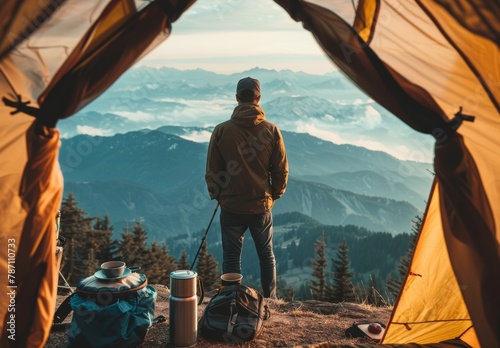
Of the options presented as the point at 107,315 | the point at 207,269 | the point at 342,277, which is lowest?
the point at 207,269

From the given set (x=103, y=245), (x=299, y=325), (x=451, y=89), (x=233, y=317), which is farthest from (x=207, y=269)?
(x=451, y=89)

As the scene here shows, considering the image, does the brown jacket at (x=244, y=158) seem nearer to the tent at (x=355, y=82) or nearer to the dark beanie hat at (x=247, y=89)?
the dark beanie hat at (x=247, y=89)

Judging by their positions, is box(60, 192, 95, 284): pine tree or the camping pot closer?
the camping pot

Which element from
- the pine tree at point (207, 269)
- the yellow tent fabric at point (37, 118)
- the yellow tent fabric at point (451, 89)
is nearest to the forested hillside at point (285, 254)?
the pine tree at point (207, 269)

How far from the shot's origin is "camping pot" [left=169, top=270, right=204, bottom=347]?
15.2 ft

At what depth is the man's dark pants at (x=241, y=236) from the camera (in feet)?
19.6

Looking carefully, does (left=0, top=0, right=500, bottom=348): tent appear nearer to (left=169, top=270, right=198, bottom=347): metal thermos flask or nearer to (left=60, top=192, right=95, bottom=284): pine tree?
(left=169, top=270, right=198, bottom=347): metal thermos flask

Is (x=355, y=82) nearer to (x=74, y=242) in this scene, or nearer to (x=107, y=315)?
(x=107, y=315)

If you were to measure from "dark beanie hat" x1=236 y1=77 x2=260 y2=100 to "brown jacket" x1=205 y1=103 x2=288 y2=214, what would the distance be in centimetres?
11

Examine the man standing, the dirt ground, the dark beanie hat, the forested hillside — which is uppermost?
the dark beanie hat

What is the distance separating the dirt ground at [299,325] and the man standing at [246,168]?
1.03 m

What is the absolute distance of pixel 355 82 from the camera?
419 cm

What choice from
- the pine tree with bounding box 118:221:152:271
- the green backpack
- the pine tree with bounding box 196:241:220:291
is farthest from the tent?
the pine tree with bounding box 196:241:220:291

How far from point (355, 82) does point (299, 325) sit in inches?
130
